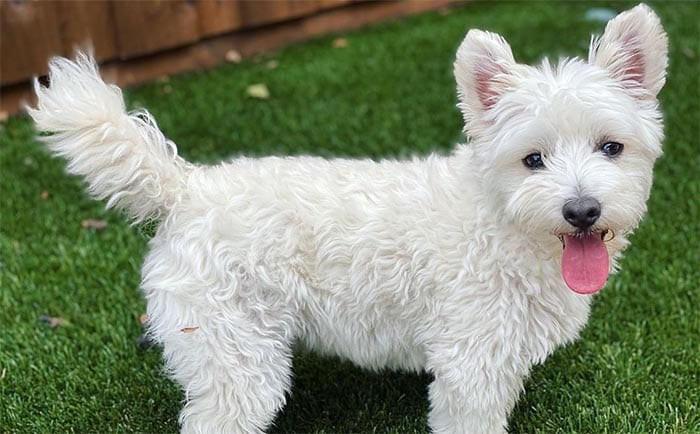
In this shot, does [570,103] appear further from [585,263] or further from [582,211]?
[585,263]

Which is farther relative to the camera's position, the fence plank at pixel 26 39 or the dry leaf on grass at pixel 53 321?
the fence plank at pixel 26 39

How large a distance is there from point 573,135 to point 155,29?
4650 millimetres

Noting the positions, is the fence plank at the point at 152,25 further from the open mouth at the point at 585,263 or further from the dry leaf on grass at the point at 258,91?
the open mouth at the point at 585,263

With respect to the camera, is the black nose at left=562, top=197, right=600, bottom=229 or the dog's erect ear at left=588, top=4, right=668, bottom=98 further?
the dog's erect ear at left=588, top=4, right=668, bottom=98

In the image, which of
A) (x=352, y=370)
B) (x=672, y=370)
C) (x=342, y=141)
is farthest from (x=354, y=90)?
(x=672, y=370)

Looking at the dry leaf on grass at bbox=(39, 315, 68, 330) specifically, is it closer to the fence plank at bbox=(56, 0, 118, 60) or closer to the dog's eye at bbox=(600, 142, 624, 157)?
the dog's eye at bbox=(600, 142, 624, 157)

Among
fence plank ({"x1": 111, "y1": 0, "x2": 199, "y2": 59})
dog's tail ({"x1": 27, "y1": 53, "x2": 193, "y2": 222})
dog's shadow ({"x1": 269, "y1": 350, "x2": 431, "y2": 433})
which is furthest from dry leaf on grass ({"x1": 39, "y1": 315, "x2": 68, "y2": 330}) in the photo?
fence plank ({"x1": 111, "y1": 0, "x2": 199, "y2": 59})

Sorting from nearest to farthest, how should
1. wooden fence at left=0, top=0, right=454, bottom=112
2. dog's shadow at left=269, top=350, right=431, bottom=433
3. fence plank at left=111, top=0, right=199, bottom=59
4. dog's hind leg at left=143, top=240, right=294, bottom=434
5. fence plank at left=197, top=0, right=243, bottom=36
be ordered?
dog's hind leg at left=143, top=240, right=294, bottom=434, dog's shadow at left=269, top=350, right=431, bottom=433, wooden fence at left=0, top=0, right=454, bottom=112, fence plank at left=111, top=0, right=199, bottom=59, fence plank at left=197, top=0, right=243, bottom=36

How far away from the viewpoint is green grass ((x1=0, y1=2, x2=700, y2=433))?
11.0ft

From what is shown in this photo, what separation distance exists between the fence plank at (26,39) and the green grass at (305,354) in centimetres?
35

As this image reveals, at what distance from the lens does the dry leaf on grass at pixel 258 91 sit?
247 inches

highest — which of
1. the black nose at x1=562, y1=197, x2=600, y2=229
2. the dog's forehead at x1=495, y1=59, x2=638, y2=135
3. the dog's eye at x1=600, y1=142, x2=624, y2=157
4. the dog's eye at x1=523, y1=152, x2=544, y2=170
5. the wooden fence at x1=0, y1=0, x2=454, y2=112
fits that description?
the dog's forehead at x1=495, y1=59, x2=638, y2=135

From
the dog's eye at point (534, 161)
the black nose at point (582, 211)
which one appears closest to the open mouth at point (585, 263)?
the black nose at point (582, 211)

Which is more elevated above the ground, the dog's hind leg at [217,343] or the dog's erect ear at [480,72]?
the dog's erect ear at [480,72]
